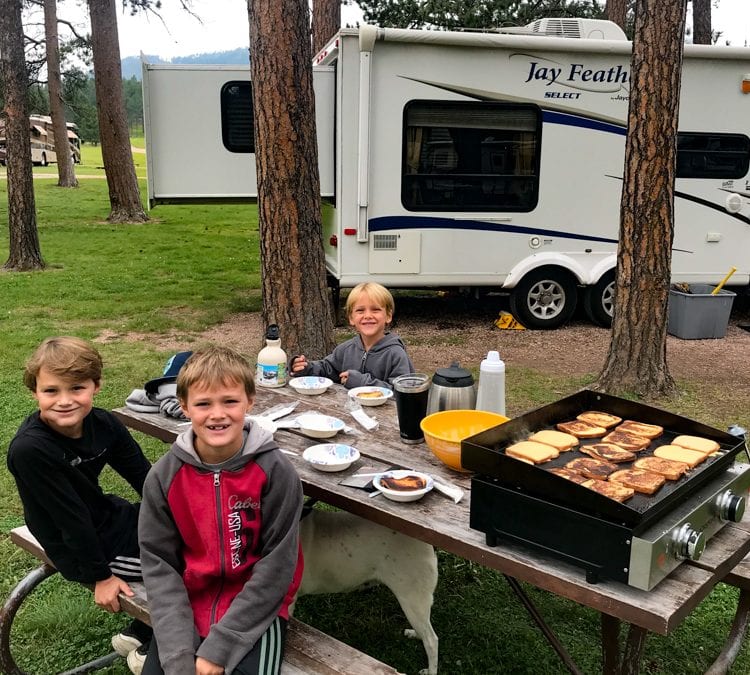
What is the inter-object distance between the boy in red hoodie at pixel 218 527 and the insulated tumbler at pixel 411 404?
1.79ft

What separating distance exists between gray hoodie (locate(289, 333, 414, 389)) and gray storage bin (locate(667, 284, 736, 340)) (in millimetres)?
4705

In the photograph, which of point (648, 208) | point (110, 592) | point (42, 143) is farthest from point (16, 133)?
point (42, 143)

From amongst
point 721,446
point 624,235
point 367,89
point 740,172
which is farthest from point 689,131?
point 721,446

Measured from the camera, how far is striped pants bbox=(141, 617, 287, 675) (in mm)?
1902

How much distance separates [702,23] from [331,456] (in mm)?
14402

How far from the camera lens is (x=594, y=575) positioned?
65.4 inches

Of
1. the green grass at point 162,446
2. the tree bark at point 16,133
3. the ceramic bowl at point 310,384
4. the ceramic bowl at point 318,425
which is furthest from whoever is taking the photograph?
the tree bark at point 16,133

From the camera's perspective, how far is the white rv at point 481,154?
6.75 m

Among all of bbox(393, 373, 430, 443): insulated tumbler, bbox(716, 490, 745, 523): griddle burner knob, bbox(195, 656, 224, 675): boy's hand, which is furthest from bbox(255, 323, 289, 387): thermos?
bbox(716, 490, 745, 523): griddle burner knob

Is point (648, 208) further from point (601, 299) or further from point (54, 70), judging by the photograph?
point (54, 70)

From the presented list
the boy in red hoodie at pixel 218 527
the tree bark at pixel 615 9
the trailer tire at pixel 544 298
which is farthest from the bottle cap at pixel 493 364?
the tree bark at pixel 615 9

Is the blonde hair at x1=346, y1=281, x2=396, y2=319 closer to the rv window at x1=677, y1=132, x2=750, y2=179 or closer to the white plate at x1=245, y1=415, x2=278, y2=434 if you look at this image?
the white plate at x1=245, y1=415, x2=278, y2=434

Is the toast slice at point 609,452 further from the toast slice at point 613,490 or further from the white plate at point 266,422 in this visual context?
the white plate at point 266,422

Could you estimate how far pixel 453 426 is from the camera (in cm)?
235
